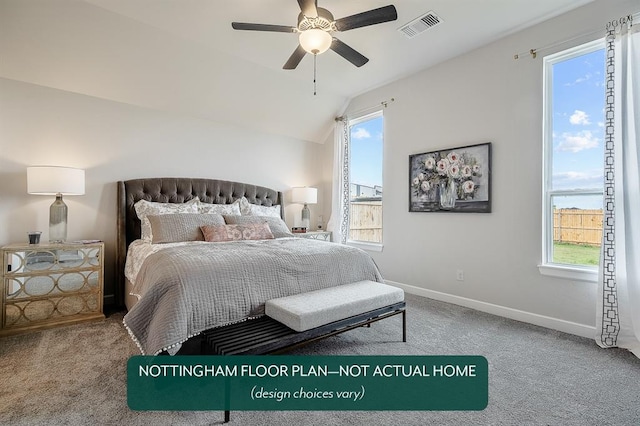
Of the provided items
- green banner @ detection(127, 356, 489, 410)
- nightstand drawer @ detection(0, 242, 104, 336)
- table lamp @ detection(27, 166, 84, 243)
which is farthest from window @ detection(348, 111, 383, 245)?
table lamp @ detection(27, 166, 84, 243)

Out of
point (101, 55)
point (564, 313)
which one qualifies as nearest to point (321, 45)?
point (101, 55)

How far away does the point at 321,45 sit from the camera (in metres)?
2.46

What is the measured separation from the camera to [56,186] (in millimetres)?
2982

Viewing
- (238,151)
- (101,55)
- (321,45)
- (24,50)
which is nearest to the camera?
(321,45)

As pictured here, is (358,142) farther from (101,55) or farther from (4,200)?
(4,200)

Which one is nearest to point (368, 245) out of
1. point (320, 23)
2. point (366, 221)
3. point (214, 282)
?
point (366, 221)

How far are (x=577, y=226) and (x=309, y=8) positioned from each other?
117 inches

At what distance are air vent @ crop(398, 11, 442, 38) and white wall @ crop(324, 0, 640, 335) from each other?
0.77 m

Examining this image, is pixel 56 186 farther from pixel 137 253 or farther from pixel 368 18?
pixel 368 18

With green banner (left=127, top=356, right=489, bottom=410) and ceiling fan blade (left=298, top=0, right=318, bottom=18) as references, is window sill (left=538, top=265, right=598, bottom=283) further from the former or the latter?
ceiling fan blade (left=298, top=0, right=318, bottom=18)

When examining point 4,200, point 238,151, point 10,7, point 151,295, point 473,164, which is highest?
point 10,7

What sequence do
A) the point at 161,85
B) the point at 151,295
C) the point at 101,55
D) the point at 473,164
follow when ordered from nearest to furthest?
the point at 151,295
the point at 101,55
the point at 473,164
the point at 161,85

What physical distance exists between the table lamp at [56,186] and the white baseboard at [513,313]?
13.0 ft

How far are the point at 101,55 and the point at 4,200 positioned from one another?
5.69ft
